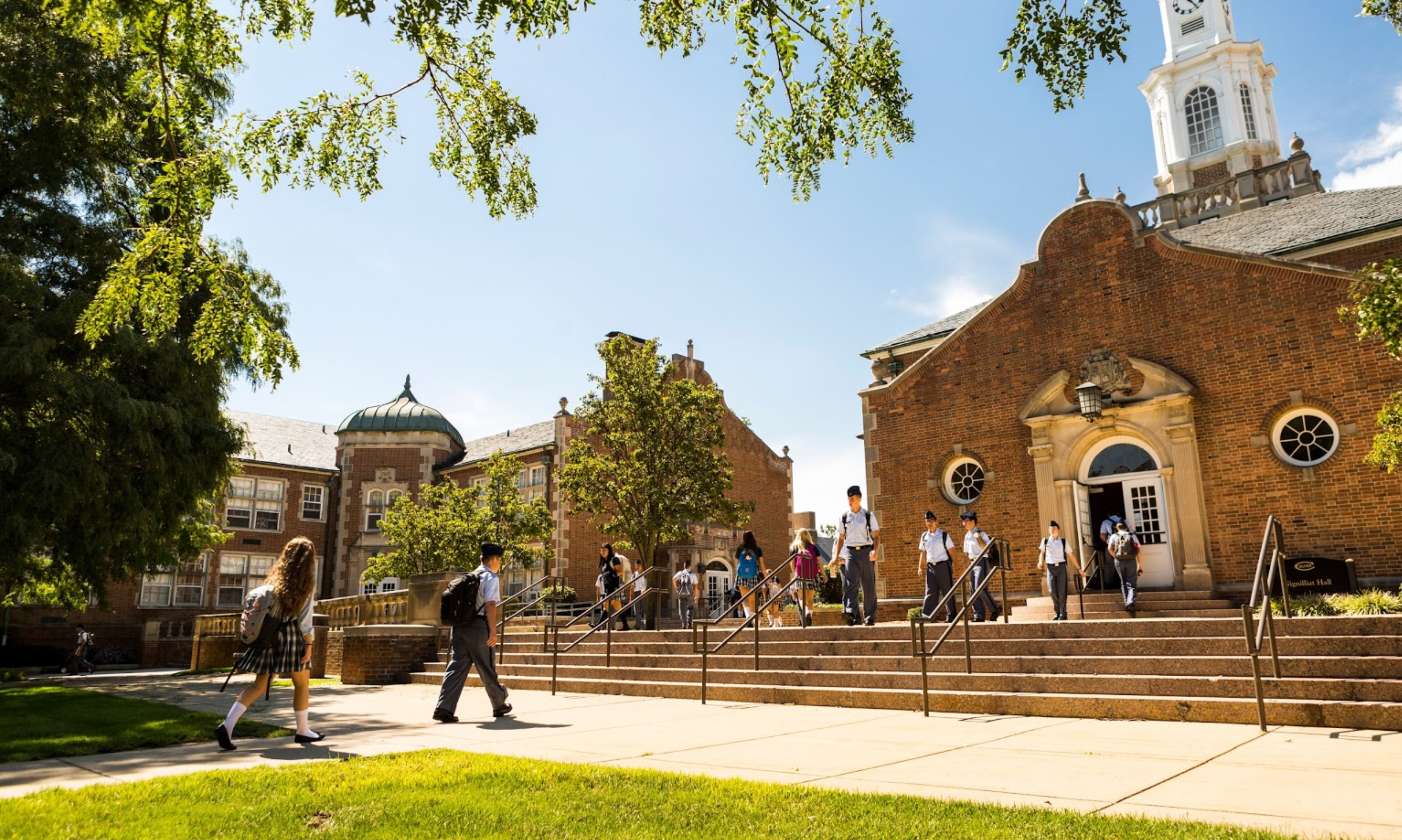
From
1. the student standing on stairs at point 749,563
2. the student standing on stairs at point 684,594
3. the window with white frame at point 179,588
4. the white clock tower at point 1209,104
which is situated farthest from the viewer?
the white clock tower at point 1209,104

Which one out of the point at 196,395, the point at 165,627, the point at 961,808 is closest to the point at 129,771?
the point at 961,808

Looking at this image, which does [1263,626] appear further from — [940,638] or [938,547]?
[938,547]

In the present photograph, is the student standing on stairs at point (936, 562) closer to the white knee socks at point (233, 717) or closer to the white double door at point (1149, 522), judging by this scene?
the white double door at point (1149, 522)

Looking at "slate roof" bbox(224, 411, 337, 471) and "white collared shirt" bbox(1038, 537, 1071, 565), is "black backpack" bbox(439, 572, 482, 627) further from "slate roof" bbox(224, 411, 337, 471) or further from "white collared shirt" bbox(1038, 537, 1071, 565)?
"slate roof" bbox(224, 411, 337, 471)

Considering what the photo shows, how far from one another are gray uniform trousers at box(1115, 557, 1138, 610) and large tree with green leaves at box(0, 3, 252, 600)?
41.9 feet

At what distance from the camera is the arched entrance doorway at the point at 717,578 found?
34.0 m

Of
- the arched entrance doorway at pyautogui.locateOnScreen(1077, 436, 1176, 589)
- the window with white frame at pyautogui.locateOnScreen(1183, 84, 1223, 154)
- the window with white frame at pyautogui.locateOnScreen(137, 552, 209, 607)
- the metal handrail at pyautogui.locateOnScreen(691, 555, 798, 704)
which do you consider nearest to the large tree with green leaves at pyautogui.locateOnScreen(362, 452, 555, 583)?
the window with white frame at pyautogui.locateOnScreen(137, 552, 209, 607)

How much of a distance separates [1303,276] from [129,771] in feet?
55.7

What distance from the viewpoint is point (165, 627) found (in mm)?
32750

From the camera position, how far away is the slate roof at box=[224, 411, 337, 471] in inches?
1534

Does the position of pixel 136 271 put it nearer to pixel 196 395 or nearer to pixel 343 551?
pixel 196 395

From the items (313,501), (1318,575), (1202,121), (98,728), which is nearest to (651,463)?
(1318,575)

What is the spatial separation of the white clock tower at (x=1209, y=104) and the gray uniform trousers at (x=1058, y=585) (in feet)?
105

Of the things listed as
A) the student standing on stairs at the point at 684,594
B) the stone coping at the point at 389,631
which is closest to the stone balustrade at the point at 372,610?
the stone coping at the point at 389,631
